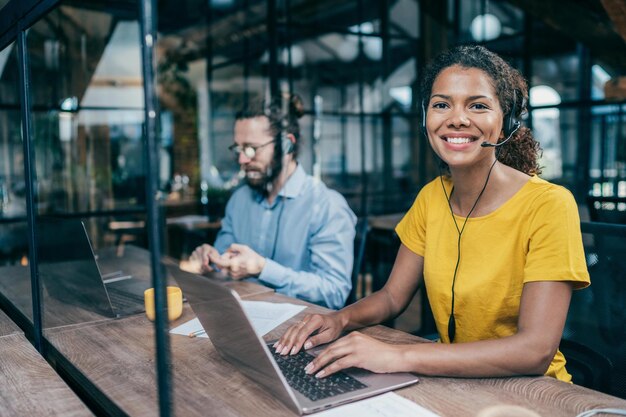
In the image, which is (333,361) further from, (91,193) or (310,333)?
(91,193)

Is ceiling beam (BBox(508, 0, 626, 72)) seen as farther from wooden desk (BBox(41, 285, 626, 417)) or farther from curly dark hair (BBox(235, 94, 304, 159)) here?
wooden desk (BBox(41, 285, 626, 417))

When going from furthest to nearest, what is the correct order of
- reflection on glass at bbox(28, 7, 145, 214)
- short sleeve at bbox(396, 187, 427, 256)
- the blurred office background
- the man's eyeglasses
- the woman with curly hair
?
reflection on glass at bbox(28, 7, 145, 214)
the blurred office background
the man's eyeglasses
short sleeve at bbox(396, 187, 427, 256)
the woman with curly hair

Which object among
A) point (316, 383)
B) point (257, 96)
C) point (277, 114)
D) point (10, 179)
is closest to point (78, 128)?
point (10, 179)

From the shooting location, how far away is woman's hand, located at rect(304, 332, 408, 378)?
1.22 meters

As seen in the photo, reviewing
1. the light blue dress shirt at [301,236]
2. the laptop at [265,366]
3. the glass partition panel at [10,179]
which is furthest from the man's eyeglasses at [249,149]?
the glass partition panel at [10,179]

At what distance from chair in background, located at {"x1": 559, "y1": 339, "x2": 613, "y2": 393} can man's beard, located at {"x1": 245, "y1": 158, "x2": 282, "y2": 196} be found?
4.76 ft

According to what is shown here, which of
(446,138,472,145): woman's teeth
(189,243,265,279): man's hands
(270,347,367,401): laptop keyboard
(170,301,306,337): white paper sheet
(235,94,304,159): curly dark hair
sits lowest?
(170,301,306,337): white paper sheet

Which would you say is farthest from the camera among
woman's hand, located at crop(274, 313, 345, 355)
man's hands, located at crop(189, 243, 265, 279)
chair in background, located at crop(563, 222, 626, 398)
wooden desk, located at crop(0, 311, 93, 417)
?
Answer: man's hands, located at crop(189, 243, 265, 279)

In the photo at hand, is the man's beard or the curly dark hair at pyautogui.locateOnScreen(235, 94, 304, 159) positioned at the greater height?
the curly dark hair at pyautogui.locateOnScreen(235, 94, 304, 159)

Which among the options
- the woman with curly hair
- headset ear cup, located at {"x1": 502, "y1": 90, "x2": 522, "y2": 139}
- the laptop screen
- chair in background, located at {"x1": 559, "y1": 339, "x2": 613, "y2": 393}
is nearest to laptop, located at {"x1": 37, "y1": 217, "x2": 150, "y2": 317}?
the laptop screen

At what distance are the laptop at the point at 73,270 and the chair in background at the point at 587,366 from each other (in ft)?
4.62

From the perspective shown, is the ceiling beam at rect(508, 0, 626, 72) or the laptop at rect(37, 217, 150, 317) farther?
the ceiling beam at rect(508, 0, 626, 72)

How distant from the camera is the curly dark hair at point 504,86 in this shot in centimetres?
156

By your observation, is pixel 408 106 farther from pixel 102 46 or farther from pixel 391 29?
pixel 102 46
